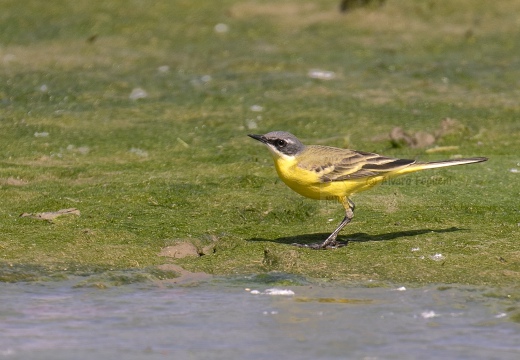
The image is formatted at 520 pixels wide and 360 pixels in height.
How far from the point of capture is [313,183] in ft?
28.3

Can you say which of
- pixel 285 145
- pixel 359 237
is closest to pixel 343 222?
pixel 359 237

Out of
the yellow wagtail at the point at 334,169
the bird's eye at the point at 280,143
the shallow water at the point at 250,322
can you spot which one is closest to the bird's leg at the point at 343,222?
the yellow wagtail at the point at 334,169

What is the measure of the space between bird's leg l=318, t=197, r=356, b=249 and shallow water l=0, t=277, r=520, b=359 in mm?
953

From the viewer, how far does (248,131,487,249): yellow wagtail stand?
8641mm

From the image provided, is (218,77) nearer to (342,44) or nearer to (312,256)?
(342,44)

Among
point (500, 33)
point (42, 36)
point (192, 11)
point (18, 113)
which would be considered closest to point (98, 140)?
point (18, 113)

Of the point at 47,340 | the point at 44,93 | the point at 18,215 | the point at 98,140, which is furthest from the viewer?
the point at 44,93

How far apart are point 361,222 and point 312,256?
108 centimetres

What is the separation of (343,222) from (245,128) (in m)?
3.65

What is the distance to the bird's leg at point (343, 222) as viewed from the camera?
8383 millimetres

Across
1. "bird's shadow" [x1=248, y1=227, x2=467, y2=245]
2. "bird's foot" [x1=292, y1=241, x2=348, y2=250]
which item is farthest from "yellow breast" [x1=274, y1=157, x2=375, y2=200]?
"bird's foot" [x1=292, y1=241, x2=348, y2=250]

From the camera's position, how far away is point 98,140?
37.8 ft

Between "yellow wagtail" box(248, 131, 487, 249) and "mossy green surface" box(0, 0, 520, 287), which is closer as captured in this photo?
"mossy green surface" box(0, 0, 520, 287)

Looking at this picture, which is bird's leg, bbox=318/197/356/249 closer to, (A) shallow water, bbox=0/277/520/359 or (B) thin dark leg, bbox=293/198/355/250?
(B) thin dark leg, bbox=293/198/355/250
